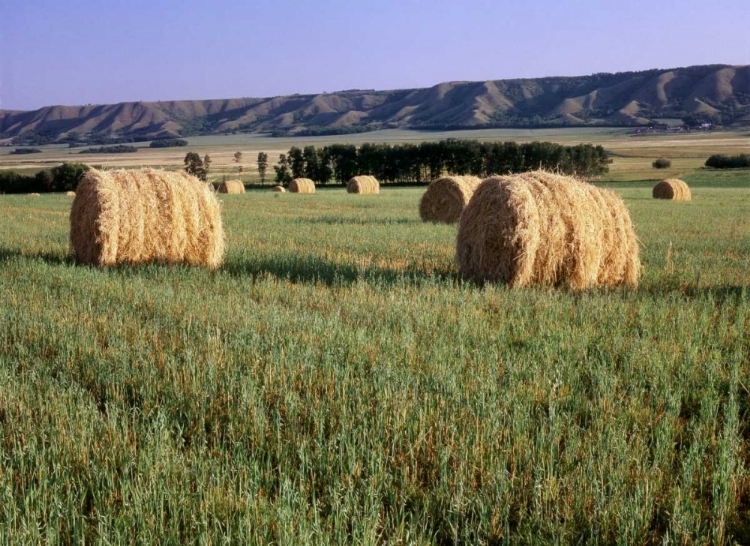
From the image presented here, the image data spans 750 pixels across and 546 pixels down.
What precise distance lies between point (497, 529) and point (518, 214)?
26.6 ft

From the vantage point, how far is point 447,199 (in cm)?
2555

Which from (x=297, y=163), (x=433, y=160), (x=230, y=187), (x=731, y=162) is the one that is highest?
(x=297, y=163)

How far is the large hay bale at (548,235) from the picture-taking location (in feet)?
38.3

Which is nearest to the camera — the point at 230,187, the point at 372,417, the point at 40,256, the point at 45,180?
the point at 372,417

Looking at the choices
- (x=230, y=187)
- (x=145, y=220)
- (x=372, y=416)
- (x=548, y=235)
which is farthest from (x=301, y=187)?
(x=372, y=416)

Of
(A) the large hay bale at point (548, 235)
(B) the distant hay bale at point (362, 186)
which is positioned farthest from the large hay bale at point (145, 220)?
(B) the distant hay bale at point (362, 186)

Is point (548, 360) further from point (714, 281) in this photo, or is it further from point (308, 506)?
point (714, 281)

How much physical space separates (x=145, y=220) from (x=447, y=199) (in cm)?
1367

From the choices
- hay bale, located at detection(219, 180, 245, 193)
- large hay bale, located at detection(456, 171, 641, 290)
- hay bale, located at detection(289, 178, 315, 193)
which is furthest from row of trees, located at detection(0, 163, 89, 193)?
large hay bale, located at detection(456, 171, 641, 290)

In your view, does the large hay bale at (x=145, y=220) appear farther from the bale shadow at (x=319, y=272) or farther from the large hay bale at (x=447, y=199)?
the large hay bale at (x=447, y=199)

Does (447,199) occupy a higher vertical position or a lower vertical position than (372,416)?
higher

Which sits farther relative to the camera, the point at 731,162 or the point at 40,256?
the point at 731,162

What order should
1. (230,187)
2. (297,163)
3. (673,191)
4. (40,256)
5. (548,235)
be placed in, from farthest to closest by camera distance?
(297,163) → (230,187) → (673,191) → (40,256) → (548,235)

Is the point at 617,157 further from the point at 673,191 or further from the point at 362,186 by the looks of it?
the point at 673,191
